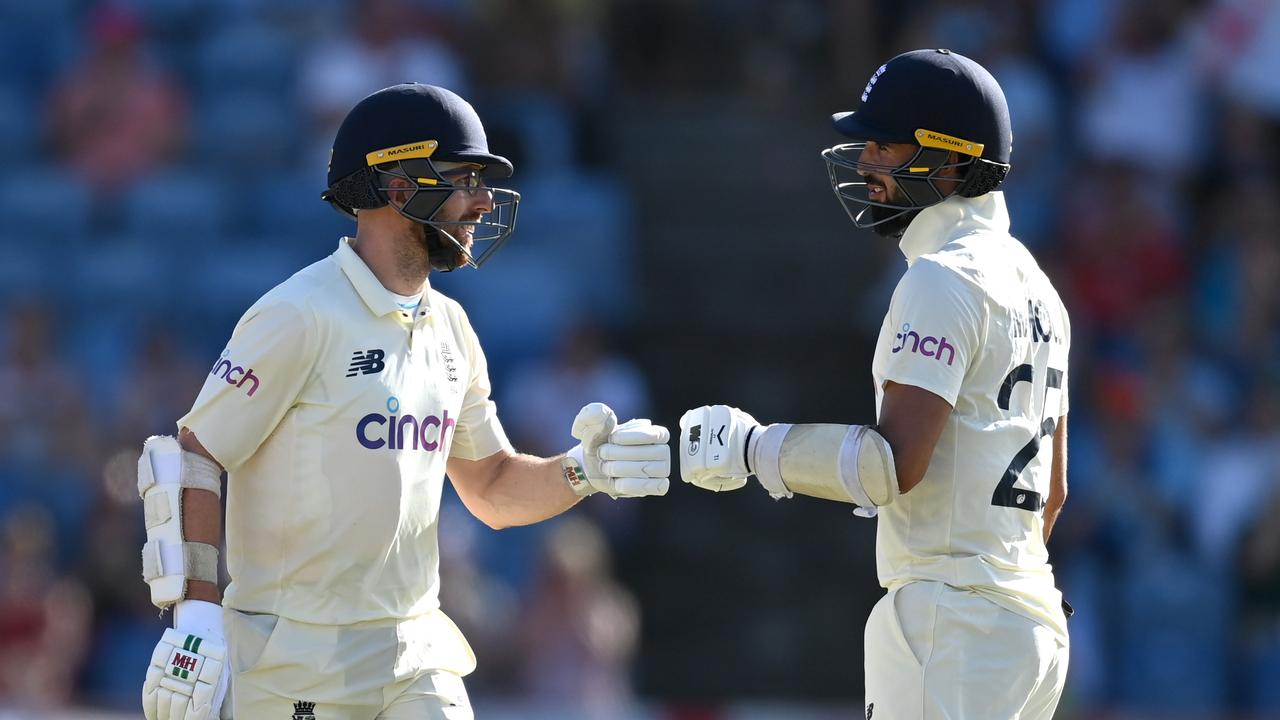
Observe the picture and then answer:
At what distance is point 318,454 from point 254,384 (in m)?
0.26

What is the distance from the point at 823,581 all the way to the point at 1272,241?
12.0 feet

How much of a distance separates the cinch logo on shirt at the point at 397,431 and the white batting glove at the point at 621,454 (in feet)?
1.36

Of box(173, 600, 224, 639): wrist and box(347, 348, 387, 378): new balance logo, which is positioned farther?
box(347, 348, 387, 378): new balance logo

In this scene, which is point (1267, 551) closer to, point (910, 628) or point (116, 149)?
point (910, 628)

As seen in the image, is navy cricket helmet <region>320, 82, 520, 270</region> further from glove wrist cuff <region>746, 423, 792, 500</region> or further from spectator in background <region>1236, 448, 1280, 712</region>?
spectator in background <region>1236, 448, 1280, 712</region>

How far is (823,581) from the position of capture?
11.2 meters

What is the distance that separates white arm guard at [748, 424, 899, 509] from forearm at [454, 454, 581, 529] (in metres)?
0.76

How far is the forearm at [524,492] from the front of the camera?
18.7 ft

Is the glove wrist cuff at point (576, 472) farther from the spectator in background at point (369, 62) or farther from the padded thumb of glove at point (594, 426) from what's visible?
the spectator in background at point (369, 62)

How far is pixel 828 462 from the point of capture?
16.4 ft

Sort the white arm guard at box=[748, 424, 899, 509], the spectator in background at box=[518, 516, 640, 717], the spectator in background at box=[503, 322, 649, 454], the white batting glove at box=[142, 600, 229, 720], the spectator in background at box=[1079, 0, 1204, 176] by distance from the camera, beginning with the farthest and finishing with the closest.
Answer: the spectator in background at box=[1079, 0, 1204, 176] → the spectator in background at box=[503, 322, 649, 454] → the spectator in background at box=[518, 516, 640, 717] → the white arm guard at box=[748, 424, 899, 509] → the white batting glove at box=[142, 600, 229, 720]

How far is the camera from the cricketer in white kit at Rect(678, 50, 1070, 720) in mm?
4941

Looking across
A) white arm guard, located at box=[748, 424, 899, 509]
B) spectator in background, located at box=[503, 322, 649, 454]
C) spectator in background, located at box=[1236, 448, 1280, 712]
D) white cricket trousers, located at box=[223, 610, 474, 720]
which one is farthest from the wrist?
spectator in background, located at box=[1236, 448, 1280, 712]

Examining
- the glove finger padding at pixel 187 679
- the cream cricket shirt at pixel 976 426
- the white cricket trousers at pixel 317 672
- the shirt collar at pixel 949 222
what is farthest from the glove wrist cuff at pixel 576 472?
the glove finger padding at pixel 187 679
